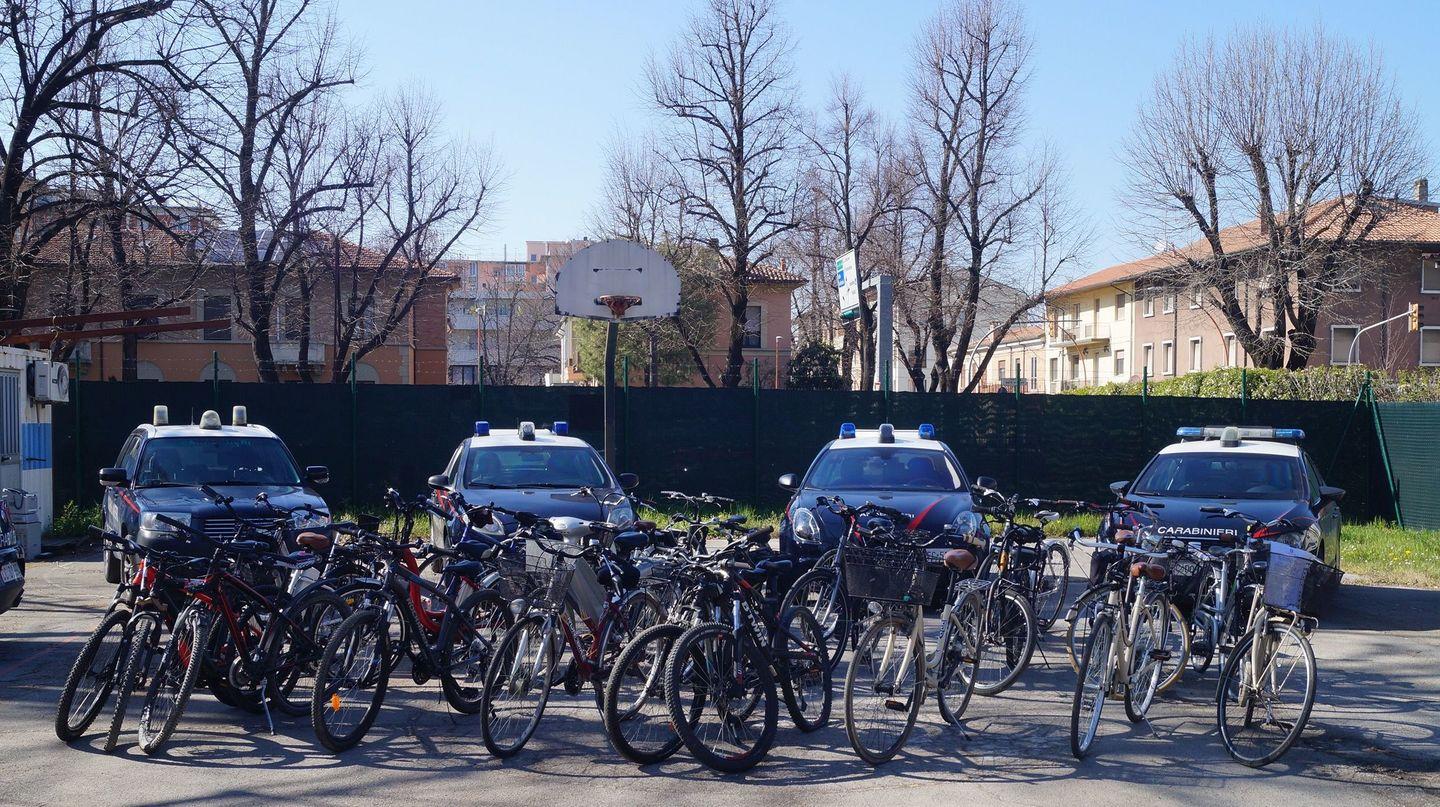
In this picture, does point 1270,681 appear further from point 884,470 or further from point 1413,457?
point 1413,457

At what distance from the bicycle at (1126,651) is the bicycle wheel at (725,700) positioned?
64.2 inches

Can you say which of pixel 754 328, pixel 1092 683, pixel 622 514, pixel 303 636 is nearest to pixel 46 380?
pixel 622 514

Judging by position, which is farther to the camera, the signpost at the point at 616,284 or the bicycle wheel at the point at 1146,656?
the signpost at the point at 616,284

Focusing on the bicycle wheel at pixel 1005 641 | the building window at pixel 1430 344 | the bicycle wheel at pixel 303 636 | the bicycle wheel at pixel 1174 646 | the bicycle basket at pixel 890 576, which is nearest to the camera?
the bicycle basket at pixel 890 576

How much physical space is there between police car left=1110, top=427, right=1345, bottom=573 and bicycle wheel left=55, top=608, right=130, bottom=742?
8272mm

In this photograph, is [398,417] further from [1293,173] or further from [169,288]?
[1293,173]

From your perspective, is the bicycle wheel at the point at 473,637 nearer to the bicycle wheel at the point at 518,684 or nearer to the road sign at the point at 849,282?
the bicycle wheel at the point at 518,684

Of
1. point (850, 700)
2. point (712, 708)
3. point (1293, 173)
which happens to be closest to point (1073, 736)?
point (850, 700)

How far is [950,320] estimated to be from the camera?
130ft

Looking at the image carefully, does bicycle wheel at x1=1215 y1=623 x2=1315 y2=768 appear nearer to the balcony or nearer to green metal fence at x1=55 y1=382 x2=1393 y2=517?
green metal fence at x1=55 y1=382 x2=1393 y2=517

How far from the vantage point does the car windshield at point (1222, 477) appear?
39.0ft

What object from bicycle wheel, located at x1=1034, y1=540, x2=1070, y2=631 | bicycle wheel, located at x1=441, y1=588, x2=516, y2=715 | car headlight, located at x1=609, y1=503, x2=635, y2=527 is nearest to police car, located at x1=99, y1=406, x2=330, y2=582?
car headlight, located at x1=609, y1=503, x2=635, y2=527

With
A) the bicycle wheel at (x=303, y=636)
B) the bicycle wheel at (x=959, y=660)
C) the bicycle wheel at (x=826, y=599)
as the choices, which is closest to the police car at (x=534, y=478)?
the bicycle wheel at (x=826, y=599)

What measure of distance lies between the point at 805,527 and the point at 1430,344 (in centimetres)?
4413
